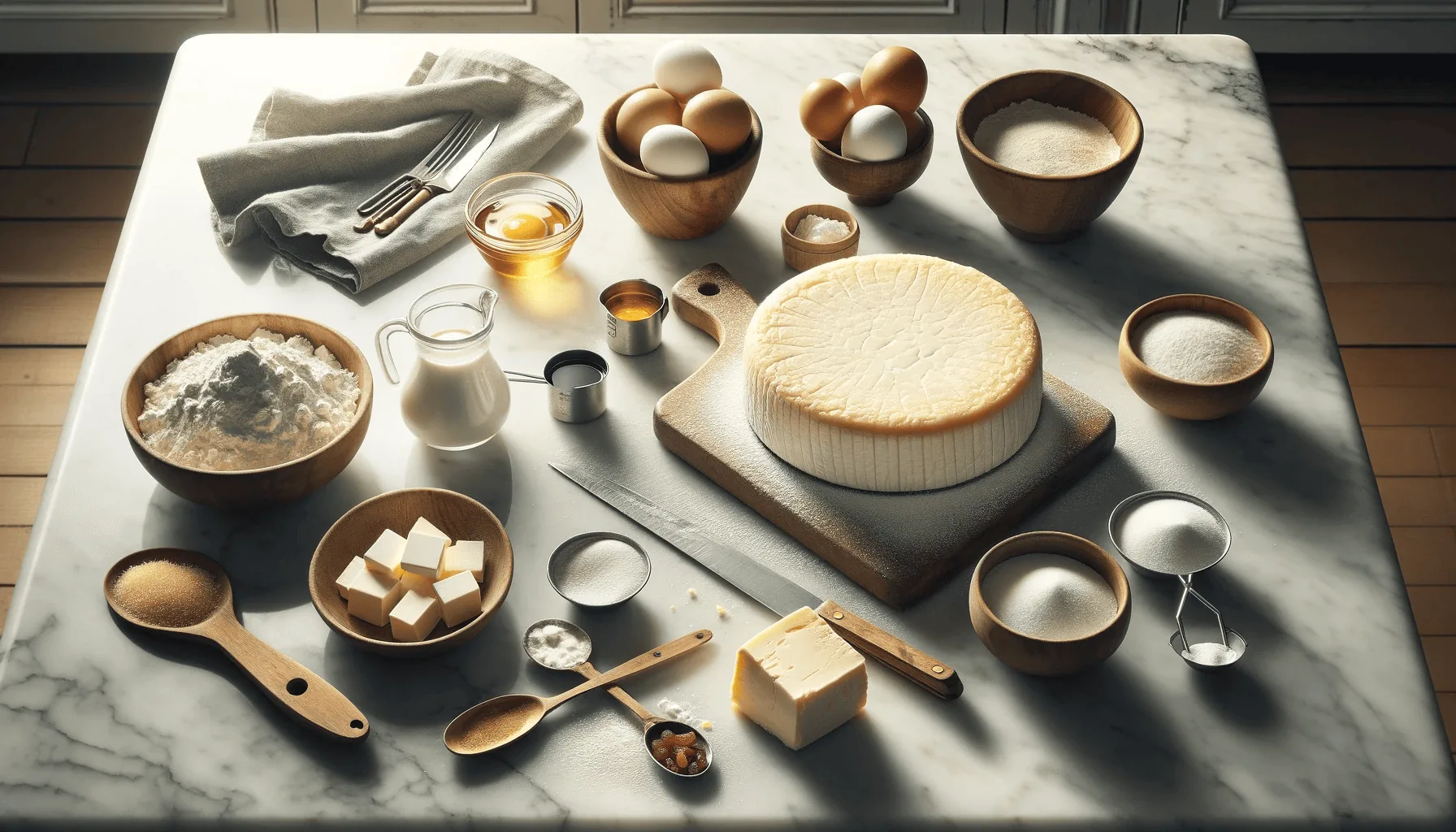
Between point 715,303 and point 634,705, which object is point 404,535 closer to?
point 634,705

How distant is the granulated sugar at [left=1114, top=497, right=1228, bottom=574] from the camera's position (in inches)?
48.3

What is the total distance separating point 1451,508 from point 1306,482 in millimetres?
1123

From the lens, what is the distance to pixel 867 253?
1.63 metres

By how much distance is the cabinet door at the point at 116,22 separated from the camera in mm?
2863

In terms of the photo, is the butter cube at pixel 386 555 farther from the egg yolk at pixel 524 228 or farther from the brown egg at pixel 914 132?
the brown egg at pixel 914 132

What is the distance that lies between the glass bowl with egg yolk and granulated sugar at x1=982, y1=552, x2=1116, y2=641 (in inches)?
26.8

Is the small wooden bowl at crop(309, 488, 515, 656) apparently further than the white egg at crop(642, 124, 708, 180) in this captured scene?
No

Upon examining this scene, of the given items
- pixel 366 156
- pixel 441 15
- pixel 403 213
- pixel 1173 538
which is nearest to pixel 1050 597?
pixel 1173 538

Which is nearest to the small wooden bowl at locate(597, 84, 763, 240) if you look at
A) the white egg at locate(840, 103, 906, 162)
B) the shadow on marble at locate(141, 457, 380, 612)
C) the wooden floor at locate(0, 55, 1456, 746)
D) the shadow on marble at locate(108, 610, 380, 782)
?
the white egg at locate(840, 103, 906, 162)

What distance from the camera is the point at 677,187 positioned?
5.08 feet

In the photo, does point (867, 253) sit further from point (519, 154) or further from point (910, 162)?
point (519, 154)

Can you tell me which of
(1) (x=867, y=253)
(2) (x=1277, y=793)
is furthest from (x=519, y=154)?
(2) (x=1277, y=793)

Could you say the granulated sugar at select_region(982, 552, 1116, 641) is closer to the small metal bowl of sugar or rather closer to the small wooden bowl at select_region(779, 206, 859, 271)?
the small metal bowl of sugar

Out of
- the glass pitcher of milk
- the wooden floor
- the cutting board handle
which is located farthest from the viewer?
the wooden floor
